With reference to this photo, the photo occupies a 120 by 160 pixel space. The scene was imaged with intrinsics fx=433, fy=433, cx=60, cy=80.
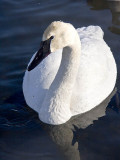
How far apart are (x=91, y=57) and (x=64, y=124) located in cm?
153

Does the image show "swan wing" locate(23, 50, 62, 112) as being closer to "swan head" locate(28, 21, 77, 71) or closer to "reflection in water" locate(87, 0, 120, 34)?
"swan head" locate(28, 21, 77, 71)

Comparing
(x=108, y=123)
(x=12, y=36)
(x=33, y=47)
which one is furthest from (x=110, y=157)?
(x=12, y=36)

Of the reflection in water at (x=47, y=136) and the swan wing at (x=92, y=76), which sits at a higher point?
the swan wing at (x=92, y=76)

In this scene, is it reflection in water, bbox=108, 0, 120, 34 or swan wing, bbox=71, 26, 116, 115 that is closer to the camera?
swan wing, bbox=71, 26, 116, 115

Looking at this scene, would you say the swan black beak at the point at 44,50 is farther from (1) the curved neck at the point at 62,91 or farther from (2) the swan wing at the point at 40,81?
(2) the swan wing at the point at 40,81

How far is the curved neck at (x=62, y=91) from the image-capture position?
747 cm

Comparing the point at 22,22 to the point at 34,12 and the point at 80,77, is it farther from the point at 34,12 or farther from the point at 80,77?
the point at 80,77

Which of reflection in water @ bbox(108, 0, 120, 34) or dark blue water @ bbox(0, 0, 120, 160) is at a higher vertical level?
reflection in water @ bbox(108, 0, 120, 34)

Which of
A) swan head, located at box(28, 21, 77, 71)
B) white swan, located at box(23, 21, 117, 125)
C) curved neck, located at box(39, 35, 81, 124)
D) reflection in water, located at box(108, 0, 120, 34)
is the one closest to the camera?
swan head, located at box(28, 21, 77, 71)

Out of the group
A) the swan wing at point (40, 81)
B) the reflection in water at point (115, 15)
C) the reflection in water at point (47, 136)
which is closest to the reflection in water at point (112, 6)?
the reflection in water at point (115, 15)

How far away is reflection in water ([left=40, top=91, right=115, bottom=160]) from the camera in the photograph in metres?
8.01

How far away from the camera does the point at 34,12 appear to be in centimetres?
1261

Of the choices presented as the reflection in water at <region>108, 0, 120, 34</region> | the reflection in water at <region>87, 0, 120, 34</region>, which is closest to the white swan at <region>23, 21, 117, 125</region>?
the reflection in water at <region>108, 0, 120, 34</region>

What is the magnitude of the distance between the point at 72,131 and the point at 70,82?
1.12 metres
